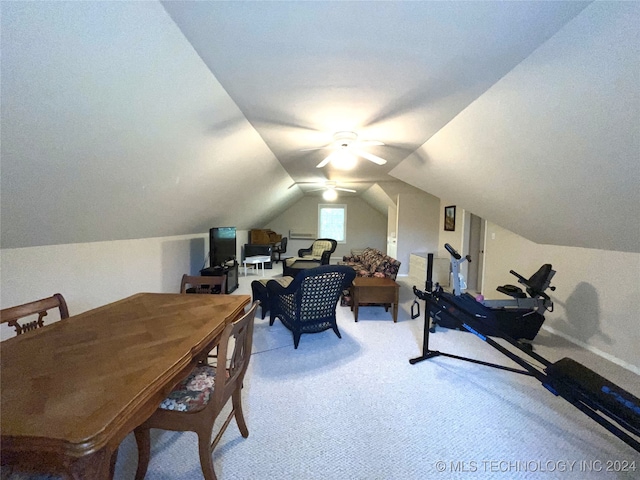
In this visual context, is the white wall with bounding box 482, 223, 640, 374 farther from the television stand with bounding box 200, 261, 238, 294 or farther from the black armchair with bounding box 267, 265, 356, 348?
the television stand with bounding box 200, 261, 238, 294

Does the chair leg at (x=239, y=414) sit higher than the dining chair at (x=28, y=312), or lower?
lower

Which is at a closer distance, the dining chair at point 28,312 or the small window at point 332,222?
the dining chair at point 28,312

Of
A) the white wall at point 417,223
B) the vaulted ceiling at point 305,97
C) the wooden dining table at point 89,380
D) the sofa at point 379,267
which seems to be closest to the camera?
the wooden dining table at point 89,380

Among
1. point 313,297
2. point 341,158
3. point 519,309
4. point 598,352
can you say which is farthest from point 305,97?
point 598,352

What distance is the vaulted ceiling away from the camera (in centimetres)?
119

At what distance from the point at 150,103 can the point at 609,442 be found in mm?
3668

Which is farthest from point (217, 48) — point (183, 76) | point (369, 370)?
point (369, 370)

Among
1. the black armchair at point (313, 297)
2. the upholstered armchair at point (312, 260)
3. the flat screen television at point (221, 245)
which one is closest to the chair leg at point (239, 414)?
the black armchair at point (313, 297)

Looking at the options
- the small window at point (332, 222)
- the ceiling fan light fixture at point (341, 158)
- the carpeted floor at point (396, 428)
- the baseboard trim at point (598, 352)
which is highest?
the ceiling fan light fixture at point (341, 158)

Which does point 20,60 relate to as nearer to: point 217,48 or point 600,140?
point 217,48

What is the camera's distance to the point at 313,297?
2762 mm

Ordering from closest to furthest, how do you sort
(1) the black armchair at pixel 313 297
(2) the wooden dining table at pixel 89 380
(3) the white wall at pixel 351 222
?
1. (2) the wooden dining table at pixel 89 380
2. (1) the black armchair at pixel 313 297
3. (3) the white wall at pixel 351 222

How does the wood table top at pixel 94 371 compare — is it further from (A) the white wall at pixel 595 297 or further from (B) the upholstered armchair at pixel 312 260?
(B) the upholstered armchair at pixel 312 260

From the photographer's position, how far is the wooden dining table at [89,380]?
0.74 meters
